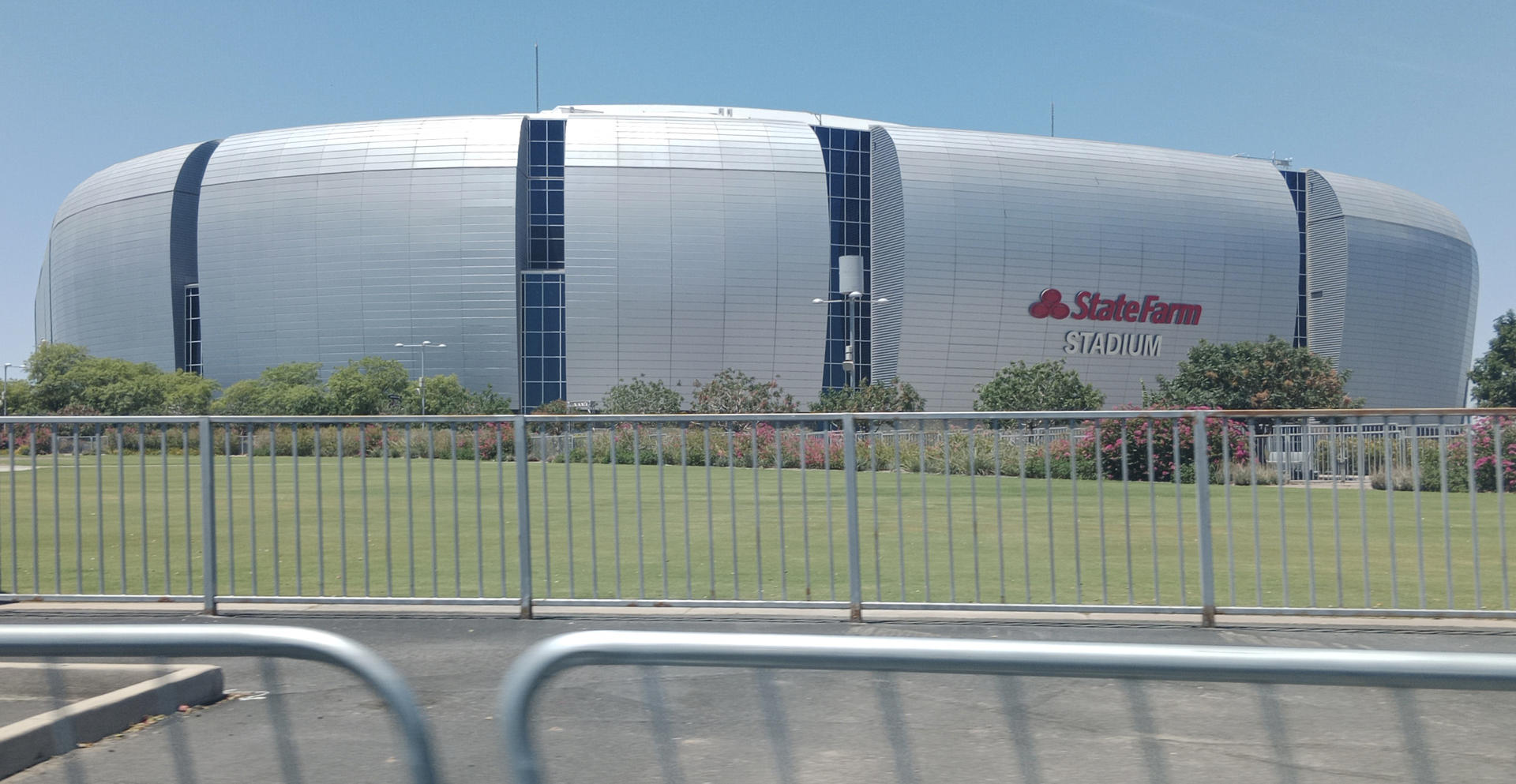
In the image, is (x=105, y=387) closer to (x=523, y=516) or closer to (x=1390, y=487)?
(x=523, y=516)

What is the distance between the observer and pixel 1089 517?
880 cm

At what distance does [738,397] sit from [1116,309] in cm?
2685

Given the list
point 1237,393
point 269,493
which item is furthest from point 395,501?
point 1237,393

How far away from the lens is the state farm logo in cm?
6638

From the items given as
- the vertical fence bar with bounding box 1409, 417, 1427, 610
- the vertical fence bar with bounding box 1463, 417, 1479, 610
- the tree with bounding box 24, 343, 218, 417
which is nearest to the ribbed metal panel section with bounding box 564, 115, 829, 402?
the tree with bounding box 24, 343, 218, 417

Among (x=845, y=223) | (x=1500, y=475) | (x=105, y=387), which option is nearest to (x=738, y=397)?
(x=845, y=223)

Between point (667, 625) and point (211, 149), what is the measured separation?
7510 centimetres

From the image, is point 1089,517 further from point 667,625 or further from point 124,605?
point 124,605

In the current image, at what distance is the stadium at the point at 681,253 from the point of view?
6372cm

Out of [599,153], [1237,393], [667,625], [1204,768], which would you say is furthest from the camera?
[599,153]

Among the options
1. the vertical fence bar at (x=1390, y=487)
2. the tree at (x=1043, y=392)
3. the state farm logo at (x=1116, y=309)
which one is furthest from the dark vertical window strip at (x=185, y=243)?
the vertical fence bar at (x=1390, y=487)

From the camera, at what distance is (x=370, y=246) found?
64.1 metres

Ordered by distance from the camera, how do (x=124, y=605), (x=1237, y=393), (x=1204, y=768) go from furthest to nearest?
(x=1237, y=393) < (x=124, y=605) < (x=1204, y=768)

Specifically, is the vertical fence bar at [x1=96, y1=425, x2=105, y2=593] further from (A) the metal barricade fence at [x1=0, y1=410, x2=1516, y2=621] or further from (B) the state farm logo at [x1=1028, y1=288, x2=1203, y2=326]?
(B) the state farm logo at [x1=1028, y1=288, x2=1203, y2=326]
